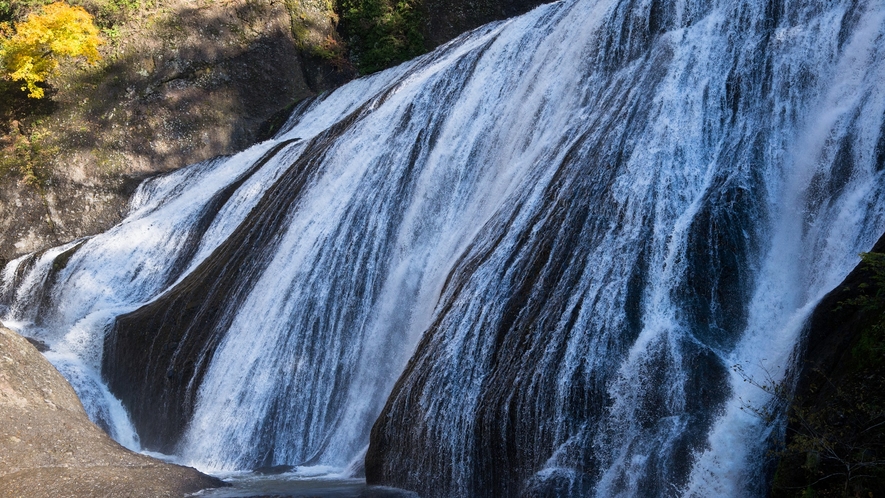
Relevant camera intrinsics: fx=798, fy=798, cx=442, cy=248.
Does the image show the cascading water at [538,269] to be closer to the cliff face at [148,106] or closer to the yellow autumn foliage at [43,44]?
the cliff face at [148,106]

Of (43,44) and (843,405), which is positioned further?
(43,44)

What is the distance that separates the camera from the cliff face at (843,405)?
5.11 metres

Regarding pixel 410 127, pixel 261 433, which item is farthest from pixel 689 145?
pixel 261 433

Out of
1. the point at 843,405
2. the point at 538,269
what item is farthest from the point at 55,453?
the point at 843,405

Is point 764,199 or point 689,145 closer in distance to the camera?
point 764,199

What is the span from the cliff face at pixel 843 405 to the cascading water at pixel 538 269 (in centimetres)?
54

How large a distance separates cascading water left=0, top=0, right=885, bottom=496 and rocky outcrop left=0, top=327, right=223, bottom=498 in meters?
2.16

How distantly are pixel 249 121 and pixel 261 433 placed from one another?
12915 millimetres

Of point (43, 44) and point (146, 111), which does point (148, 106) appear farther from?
point (43, 44)

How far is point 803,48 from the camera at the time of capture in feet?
30.7

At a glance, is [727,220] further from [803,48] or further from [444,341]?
[444,341]

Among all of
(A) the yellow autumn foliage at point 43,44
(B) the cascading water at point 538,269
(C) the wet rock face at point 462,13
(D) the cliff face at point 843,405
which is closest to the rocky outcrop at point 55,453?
(B) the cascading water at point 538,269

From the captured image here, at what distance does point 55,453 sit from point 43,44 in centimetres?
1574

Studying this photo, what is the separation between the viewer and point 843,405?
18.0 ft
